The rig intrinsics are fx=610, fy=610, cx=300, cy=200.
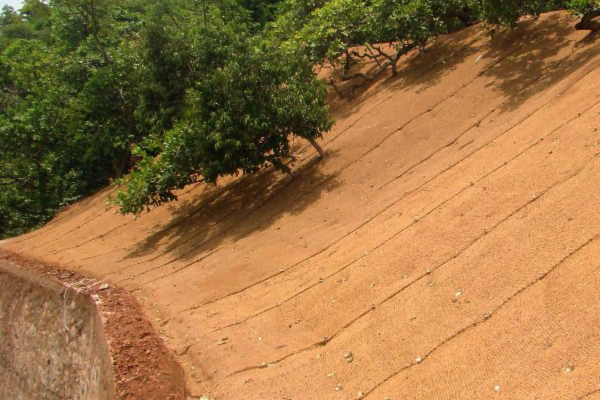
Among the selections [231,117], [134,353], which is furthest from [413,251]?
[231,117]

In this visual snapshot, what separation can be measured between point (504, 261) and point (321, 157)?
716 centimetres

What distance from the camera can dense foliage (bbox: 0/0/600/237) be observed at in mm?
11562

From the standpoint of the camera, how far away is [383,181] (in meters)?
10.8

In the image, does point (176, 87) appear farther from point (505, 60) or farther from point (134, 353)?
point (134, 353)

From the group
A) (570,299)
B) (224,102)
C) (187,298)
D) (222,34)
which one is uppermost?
(222,34)

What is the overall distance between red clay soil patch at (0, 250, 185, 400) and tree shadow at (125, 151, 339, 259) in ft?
6.02

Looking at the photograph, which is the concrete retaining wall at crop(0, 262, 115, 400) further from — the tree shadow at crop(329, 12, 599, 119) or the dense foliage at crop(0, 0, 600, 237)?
the tree shadow at crop(329, 12, 599, 119)

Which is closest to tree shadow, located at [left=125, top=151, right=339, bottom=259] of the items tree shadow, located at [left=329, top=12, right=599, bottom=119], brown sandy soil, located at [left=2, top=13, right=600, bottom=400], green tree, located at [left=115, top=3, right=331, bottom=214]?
brown sandy soil, located at [left=2, top=13, right=600, bottom=400]

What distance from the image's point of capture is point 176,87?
44.3 feet

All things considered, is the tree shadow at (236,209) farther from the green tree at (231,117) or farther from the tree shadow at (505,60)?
the tree shadow at (505,60)

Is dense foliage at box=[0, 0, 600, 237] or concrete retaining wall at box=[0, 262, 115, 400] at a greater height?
dense foliage at box=[0, 0, 600, 237]

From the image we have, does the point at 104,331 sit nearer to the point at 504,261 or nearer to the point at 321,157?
the point at 504,261

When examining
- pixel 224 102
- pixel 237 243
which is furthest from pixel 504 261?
pixel 224 102

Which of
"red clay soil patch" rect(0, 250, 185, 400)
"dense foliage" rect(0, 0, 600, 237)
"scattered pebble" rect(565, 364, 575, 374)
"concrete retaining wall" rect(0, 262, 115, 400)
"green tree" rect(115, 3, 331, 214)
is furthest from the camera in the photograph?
"dense foliage" rect(0, 0, 600, 237)
